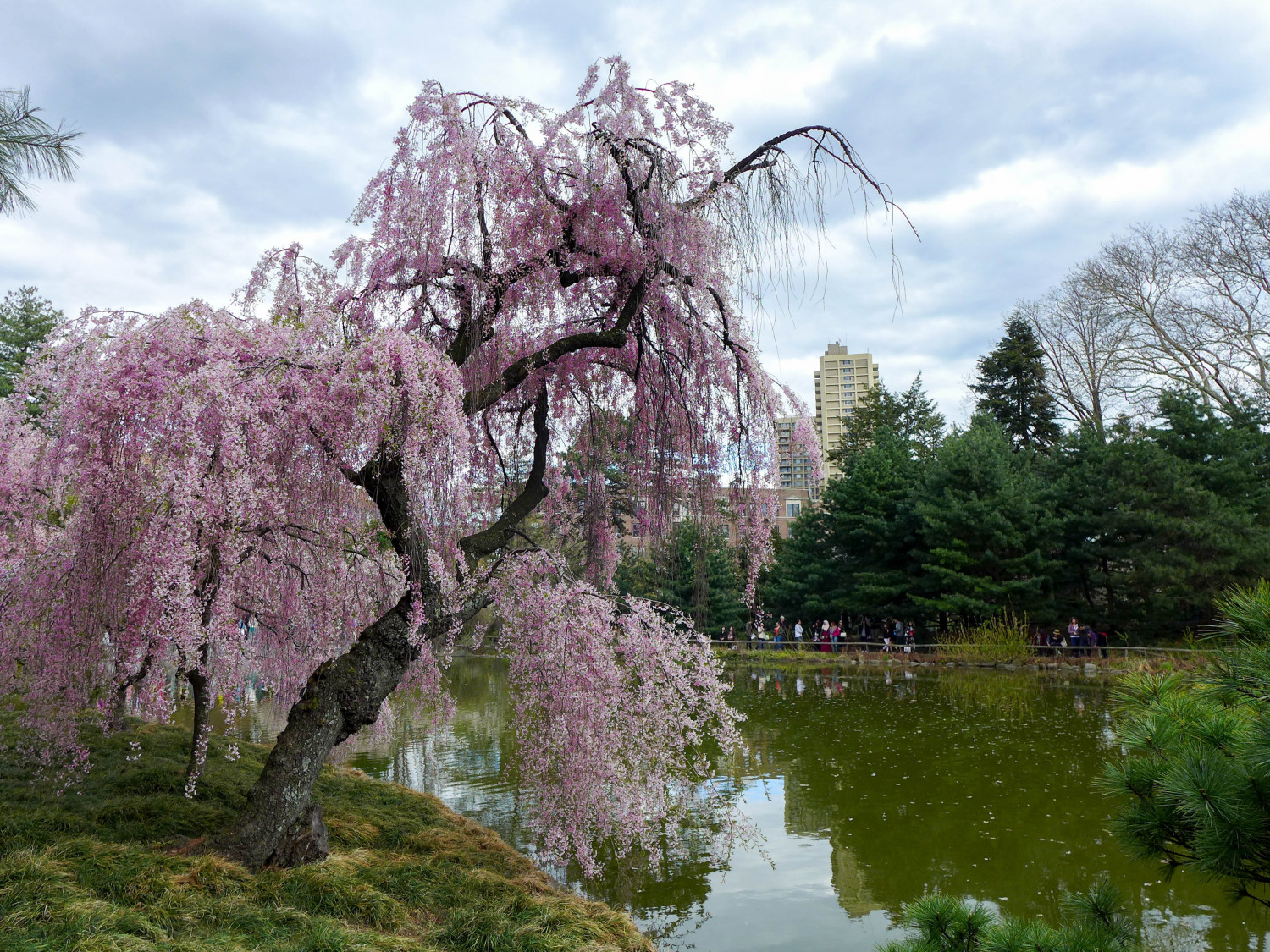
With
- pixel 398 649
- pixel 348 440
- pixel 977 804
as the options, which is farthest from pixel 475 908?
pixel 977 804

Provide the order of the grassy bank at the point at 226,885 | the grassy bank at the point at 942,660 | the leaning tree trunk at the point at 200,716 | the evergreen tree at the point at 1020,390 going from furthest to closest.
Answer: the evergreen tree at the point at 1020,390
the grassy bank at the point at 942,660
the leaning tree trunk at the point at 200,716
the grassy bank at the point at 226,885

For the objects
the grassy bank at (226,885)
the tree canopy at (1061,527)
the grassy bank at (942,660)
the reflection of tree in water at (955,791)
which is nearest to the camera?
the grassy bank at (226,885)

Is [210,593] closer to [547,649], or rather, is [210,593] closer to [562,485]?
[547,649]

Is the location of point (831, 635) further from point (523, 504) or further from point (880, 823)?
point (523, 504)

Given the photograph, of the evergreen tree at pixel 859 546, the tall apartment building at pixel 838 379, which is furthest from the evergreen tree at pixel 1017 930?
the tall apartment building at pixel 838 379

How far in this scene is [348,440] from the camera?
12.9ft

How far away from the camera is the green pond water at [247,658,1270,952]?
18.2 feet

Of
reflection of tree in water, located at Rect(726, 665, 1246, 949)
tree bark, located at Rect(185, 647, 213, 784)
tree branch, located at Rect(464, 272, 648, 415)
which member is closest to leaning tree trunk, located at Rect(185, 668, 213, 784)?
tree bark, located at Rect(185, 647, 213, 784)

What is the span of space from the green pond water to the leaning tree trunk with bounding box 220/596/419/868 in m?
2.50

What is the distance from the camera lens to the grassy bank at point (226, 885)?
3.17 meters

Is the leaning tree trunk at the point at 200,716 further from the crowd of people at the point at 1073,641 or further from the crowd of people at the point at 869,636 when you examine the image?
the crowd of people at the point at 1073,641

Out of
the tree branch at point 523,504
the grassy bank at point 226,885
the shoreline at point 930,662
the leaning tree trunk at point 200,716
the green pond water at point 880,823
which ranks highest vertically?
the tree branch at point 523,504

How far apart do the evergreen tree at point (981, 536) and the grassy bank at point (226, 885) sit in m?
17.9

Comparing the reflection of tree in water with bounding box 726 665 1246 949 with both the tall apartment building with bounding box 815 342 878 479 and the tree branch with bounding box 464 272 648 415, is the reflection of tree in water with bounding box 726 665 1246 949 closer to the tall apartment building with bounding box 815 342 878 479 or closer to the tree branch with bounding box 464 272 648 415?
the tree branch with bounding box 464 272 648 415
